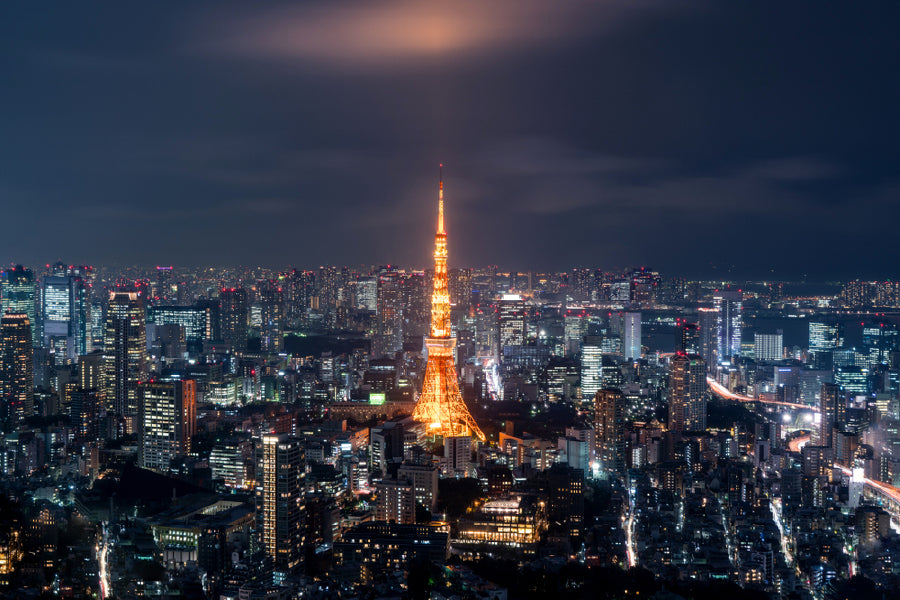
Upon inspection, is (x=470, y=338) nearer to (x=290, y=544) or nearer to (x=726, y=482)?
(x=726, y=482)

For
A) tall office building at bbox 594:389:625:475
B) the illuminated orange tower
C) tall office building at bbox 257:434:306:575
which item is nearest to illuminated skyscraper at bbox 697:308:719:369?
tall office building at bbox 594:389:625:475

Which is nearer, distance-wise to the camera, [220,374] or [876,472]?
[876,472]

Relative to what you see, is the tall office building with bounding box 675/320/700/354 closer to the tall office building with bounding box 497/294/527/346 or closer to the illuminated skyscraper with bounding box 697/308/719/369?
the illuminated skyscraper with bounding box 697/308/719/369

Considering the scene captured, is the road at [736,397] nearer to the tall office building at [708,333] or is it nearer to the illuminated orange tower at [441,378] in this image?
the tall office building at [708,333]

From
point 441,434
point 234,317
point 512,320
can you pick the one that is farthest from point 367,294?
point 441,434

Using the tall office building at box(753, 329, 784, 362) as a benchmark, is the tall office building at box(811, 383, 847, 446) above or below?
below

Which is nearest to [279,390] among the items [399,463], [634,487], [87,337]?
[87,337]

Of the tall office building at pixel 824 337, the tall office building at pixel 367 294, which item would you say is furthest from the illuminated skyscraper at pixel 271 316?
the tall office building at pixel 824 337
